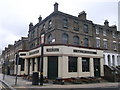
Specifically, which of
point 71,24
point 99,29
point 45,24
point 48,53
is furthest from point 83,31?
point 48,53

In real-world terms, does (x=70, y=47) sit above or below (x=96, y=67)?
above

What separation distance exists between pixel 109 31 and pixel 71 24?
11680 mm

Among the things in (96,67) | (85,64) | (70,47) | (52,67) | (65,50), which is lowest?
(96,67)

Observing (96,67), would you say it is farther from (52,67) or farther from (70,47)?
(52,67)

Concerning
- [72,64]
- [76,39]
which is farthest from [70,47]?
[76,39]

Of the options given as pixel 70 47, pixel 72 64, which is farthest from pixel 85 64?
pixel 70 47

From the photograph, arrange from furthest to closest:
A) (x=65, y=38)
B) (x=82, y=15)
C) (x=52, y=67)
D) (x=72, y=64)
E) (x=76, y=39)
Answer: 1. (x=82, y=15)
2. (x=76, y=39)
3. (x=65, y=38)
4. (x=72, y=64)
5. (x=52, y=67)

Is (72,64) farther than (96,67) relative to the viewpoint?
No

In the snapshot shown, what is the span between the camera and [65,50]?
21.3 meters

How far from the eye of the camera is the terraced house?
69.2 ft

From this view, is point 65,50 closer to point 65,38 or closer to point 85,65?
point 85,65

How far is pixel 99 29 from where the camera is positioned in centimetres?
3381

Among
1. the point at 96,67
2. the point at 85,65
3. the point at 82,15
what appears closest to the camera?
the point at 85,65

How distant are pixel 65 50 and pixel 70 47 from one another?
1.04 meters
